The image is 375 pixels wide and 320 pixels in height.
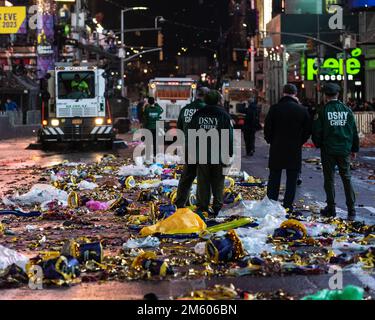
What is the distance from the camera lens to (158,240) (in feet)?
32.6

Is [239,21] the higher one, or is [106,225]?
[239,21]

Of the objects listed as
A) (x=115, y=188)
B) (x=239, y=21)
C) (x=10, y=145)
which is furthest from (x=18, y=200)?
(x=239, y=21)

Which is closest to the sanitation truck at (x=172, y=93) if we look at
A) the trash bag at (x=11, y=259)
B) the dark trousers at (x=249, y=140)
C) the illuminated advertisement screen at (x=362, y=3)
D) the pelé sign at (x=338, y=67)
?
the illuminated advertisement screen at (x=362, y=3)

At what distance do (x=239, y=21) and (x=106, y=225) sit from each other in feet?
443

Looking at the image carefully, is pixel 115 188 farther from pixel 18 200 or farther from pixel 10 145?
pixel 10 145

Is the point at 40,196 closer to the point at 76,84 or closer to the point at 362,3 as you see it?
the point at 76,84

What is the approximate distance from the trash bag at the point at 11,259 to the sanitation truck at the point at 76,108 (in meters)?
22.8

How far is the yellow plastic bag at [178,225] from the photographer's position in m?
10.4

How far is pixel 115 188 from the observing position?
16422 mm

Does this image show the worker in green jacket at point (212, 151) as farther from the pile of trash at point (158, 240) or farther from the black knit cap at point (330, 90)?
the black knit cap at point (330, 90)

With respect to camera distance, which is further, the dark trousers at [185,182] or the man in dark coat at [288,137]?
the man in dark coat at [288,137]

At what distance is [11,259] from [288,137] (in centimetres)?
530

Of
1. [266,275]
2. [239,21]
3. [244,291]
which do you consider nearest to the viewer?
[244,291]

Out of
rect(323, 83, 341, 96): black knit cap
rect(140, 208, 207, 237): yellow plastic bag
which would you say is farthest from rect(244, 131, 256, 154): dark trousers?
rect(140, 208, 207, 237): yellow plastic bag
